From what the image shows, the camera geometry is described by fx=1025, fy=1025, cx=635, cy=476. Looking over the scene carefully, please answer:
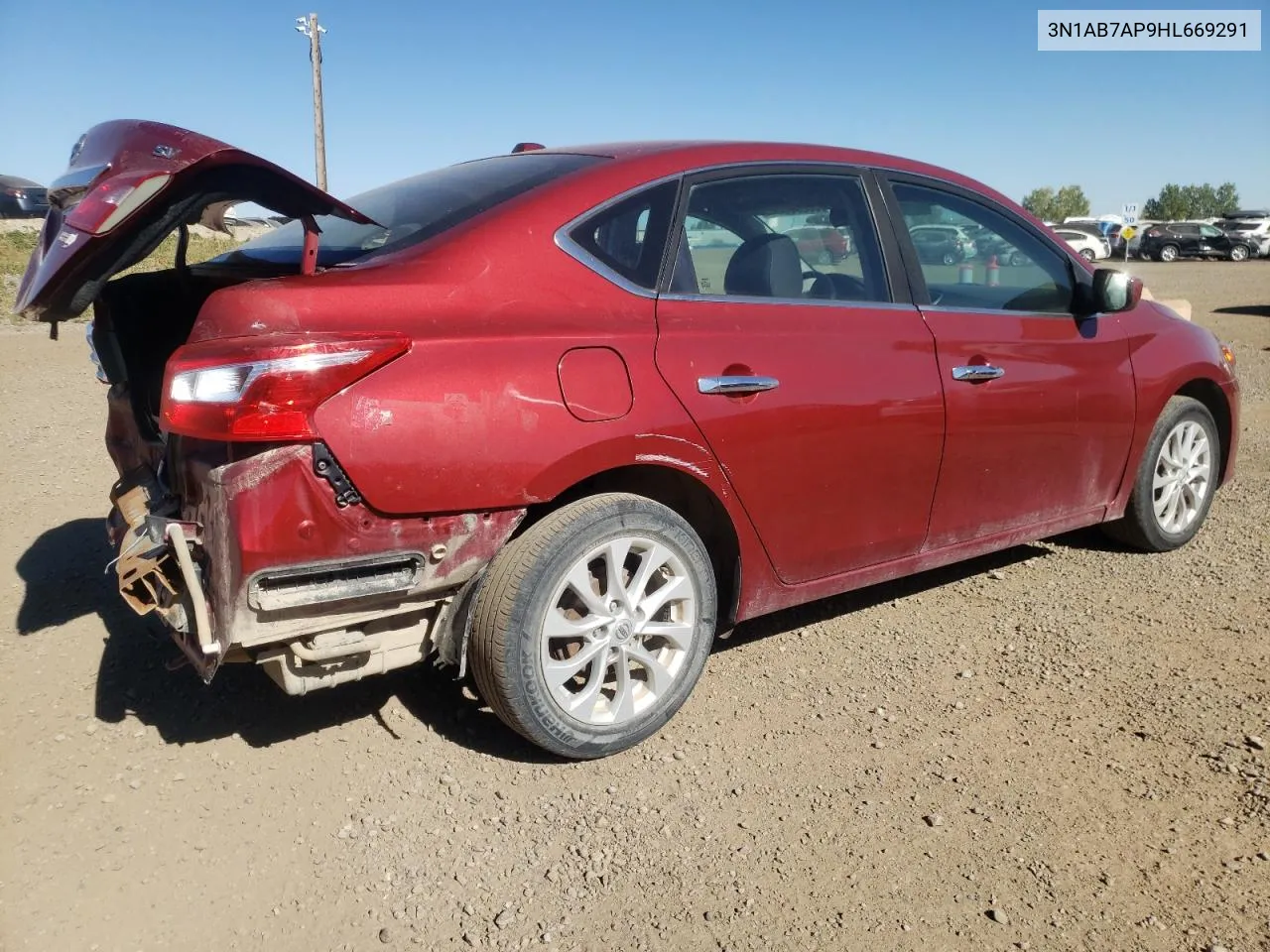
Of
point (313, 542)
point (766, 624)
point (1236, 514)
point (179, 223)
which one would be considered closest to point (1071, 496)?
point (766, 624)

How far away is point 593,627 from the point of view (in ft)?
9.45

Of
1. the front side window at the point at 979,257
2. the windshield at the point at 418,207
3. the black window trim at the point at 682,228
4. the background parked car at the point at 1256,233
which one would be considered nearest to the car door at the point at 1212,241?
the background parked car at the point at 1256,233

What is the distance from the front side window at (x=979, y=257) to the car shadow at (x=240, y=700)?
2155 millimetres

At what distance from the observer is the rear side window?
9.63ft

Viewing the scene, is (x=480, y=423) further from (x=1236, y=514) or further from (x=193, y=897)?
(x=1236, y=514)

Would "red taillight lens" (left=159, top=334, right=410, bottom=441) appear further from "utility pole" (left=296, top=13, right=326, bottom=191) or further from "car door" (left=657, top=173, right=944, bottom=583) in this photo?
"utility pole" (left=296, top=13, right=326, bottom=191)

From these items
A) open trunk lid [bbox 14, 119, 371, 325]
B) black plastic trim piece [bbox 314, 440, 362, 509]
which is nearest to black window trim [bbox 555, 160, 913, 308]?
open trunk lid [bbox 14, 119, 371, 325]

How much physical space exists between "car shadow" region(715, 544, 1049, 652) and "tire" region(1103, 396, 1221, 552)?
43 centimetres

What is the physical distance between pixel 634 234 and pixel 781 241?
59 cm

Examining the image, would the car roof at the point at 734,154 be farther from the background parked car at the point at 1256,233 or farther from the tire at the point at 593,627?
the background parked car at the point at 1256,233

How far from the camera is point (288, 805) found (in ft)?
9.24

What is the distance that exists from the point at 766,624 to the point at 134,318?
2.50 m

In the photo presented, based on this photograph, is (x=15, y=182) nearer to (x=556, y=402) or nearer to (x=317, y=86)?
(x=317, y=86)

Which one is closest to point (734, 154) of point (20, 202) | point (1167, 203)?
point (20, 202)
